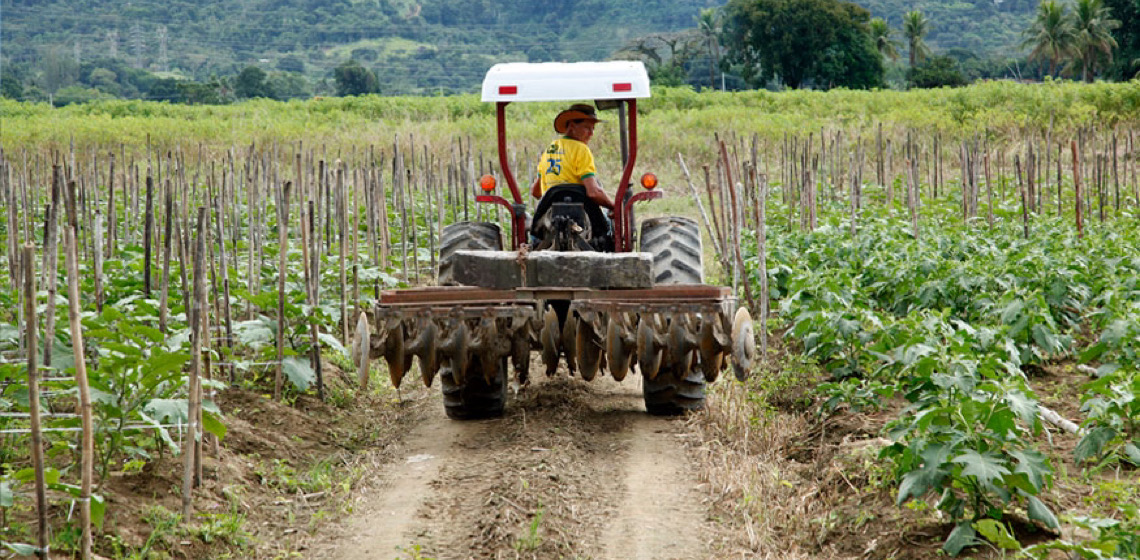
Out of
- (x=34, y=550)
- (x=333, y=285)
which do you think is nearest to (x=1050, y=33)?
(x=333, y=285)

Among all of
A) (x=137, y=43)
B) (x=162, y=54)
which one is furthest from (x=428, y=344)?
(x=137, y=43)

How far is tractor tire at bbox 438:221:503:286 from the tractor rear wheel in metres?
1.02

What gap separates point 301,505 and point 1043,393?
14.0ft

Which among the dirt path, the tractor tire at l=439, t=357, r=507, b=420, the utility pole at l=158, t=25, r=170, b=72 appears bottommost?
the dirt path

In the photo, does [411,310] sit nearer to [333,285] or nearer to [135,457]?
[135,457]

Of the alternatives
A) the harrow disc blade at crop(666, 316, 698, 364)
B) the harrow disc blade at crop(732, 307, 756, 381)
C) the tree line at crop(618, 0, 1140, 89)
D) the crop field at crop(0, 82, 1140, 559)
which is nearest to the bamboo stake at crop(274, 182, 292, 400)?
the crop field at crop(0, 82, 1140, 559)

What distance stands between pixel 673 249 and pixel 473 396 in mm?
1575

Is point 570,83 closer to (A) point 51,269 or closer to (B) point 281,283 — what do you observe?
(B) point 281,283

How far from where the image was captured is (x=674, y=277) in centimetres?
689

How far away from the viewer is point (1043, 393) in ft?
21.5

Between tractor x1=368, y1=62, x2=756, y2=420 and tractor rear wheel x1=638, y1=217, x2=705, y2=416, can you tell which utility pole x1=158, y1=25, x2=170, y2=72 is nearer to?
tractor rear wheel x1=638, y1=217, x2=705, y2=416

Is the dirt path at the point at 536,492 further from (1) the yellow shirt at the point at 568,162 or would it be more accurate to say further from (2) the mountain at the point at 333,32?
(2) the mountain at the point at 333,32

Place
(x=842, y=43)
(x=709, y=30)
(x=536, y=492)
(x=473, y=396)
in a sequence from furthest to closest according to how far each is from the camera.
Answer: (x=709, y=30), (x=842, y=43), (x=473, y=396), (x=536, y=492)

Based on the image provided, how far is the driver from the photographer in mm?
7016
